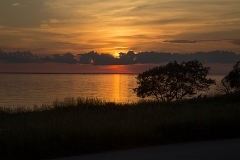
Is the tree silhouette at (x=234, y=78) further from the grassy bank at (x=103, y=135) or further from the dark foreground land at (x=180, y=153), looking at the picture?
the dark foreground land at (x=180, y=153)

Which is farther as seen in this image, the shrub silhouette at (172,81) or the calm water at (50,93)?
the calm water at (50,93)

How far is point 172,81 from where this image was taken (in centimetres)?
4091


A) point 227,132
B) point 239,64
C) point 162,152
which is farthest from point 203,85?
point 162,152

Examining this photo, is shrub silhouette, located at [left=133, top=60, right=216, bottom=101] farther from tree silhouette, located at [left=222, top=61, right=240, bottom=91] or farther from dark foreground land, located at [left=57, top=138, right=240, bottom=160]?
dark foreground land, located at [left=57, top=138, right=240, bottom=160]

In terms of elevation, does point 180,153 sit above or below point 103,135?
below

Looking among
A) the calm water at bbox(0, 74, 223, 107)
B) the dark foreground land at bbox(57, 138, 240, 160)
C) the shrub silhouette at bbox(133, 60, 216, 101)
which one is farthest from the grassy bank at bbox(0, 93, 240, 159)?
the shrub silhouette at bbox(133, 60, 216, 101)

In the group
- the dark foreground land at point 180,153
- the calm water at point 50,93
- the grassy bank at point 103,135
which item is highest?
the grassy bank at point 103,135

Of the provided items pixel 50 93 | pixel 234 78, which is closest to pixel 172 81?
pixel 234 78

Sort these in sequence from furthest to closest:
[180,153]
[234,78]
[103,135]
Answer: [234,78]
[103,135]
[180,153]

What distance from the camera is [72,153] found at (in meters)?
Answer: 8.48

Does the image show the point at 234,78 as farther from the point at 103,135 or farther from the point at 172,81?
the point at 103,135

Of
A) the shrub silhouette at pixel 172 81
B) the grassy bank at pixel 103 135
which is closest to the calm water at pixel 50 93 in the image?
the shrub silhouette at pixel 172 81

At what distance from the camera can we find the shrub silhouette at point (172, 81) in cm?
4075

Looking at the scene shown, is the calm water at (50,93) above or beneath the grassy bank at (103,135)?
beneath
